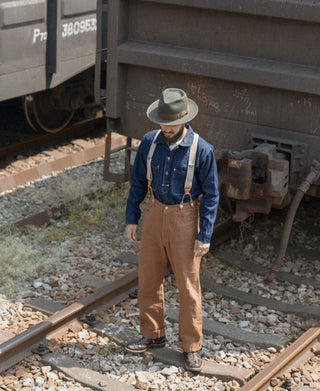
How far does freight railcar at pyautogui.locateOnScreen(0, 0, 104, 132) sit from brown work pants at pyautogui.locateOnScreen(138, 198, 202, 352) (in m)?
3.53

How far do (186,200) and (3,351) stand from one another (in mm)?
1575

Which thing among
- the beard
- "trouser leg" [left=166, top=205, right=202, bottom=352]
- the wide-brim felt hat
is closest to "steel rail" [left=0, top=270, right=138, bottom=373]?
"trouser leg" [left=166, top=205, right=202, bottom=352]

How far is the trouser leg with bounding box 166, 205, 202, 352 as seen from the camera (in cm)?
449

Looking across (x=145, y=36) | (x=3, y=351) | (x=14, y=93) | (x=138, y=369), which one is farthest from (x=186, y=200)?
(x=14, y=93)

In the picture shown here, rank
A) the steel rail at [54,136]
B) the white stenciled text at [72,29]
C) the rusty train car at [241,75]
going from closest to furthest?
the rusty train car at [241,75] → the white stenciled text at [72,29] → the steel rail at [54,136]

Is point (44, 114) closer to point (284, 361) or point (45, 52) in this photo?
point (45, 52)

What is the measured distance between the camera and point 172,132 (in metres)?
4.34

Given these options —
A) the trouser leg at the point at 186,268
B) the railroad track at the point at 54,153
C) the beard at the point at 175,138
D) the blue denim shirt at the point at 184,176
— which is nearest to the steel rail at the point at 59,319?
the trouser leg at the point at 186,268

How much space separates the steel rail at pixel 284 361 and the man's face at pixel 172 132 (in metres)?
1.62

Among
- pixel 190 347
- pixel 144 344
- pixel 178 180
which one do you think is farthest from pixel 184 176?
pixel 144 344

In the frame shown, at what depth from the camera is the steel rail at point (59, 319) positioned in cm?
464

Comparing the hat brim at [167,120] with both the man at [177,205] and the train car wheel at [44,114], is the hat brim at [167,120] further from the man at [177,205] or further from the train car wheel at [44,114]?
the train car wheel at [44,114]

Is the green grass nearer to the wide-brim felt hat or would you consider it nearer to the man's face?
the man's face

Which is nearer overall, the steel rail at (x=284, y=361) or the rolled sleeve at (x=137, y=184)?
the steel rail at (x=284, y=361)
